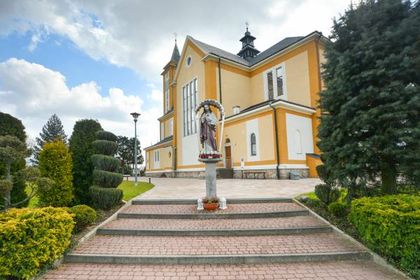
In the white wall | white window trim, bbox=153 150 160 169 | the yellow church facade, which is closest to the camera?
the white wall

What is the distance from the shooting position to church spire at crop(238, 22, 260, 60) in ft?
94.8

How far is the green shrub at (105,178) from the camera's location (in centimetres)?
738

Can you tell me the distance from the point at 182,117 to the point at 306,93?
1219 cm

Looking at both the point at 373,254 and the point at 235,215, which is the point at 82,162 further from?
the point at 373,254

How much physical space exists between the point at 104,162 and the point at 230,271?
525 centimetres

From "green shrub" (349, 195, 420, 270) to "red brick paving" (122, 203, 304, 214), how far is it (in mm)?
2549

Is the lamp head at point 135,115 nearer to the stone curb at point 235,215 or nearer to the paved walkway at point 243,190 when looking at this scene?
the paved walkway at point 243,190

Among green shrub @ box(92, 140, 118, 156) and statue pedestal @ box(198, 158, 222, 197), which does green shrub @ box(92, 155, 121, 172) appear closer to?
green shrub @ box(92, 140, 118, 156)

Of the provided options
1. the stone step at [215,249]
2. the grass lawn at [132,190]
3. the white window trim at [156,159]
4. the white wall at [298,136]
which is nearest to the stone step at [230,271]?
the stone step at [215,249]

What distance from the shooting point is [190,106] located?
79.4 feet

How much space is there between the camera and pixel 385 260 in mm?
4344

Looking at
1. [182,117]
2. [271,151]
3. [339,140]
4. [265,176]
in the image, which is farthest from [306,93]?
[339,140]

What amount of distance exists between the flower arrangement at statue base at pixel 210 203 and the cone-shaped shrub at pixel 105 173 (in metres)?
2.71

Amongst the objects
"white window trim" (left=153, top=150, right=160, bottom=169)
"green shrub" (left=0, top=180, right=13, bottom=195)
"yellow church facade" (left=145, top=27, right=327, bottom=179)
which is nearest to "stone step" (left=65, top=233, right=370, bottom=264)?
"green shrub" (left=0, top=180, right=13, bottom=195)
